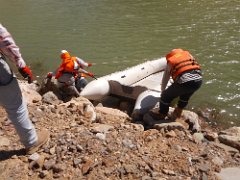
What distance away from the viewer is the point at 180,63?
636cm

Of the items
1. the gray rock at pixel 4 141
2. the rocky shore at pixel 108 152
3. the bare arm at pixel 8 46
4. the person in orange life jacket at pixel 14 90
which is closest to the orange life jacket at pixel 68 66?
the rocky shore at pixel 108 152

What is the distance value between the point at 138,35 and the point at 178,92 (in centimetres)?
667

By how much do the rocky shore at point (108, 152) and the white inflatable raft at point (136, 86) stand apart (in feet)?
4.25

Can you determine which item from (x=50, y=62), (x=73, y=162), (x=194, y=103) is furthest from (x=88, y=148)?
(x=50, y=62)

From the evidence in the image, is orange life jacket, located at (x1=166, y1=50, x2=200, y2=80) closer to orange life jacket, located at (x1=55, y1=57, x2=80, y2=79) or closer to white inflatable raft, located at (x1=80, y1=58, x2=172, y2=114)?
white inflatable raft, located at (x1=80, y1=58, x2=172, y2=114)

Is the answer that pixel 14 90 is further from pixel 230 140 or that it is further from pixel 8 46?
pixel 230 140

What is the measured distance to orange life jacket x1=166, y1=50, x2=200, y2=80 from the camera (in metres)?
6.32

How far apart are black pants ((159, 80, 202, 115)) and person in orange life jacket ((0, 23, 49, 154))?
109 inches

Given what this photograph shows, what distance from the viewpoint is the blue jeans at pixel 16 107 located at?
4.16 metres

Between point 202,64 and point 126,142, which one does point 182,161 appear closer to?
point 126,142

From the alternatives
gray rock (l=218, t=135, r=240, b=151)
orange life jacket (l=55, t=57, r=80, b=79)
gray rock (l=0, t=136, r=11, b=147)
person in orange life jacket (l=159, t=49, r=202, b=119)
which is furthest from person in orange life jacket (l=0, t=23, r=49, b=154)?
orange life jacket (l=55, t=57, r=80, b=79)

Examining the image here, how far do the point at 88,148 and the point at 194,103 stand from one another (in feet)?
14.3

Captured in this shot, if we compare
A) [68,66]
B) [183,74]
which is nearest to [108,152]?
[183,74]

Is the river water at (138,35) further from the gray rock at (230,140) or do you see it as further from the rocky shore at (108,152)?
the rocky shore at (108,152)
